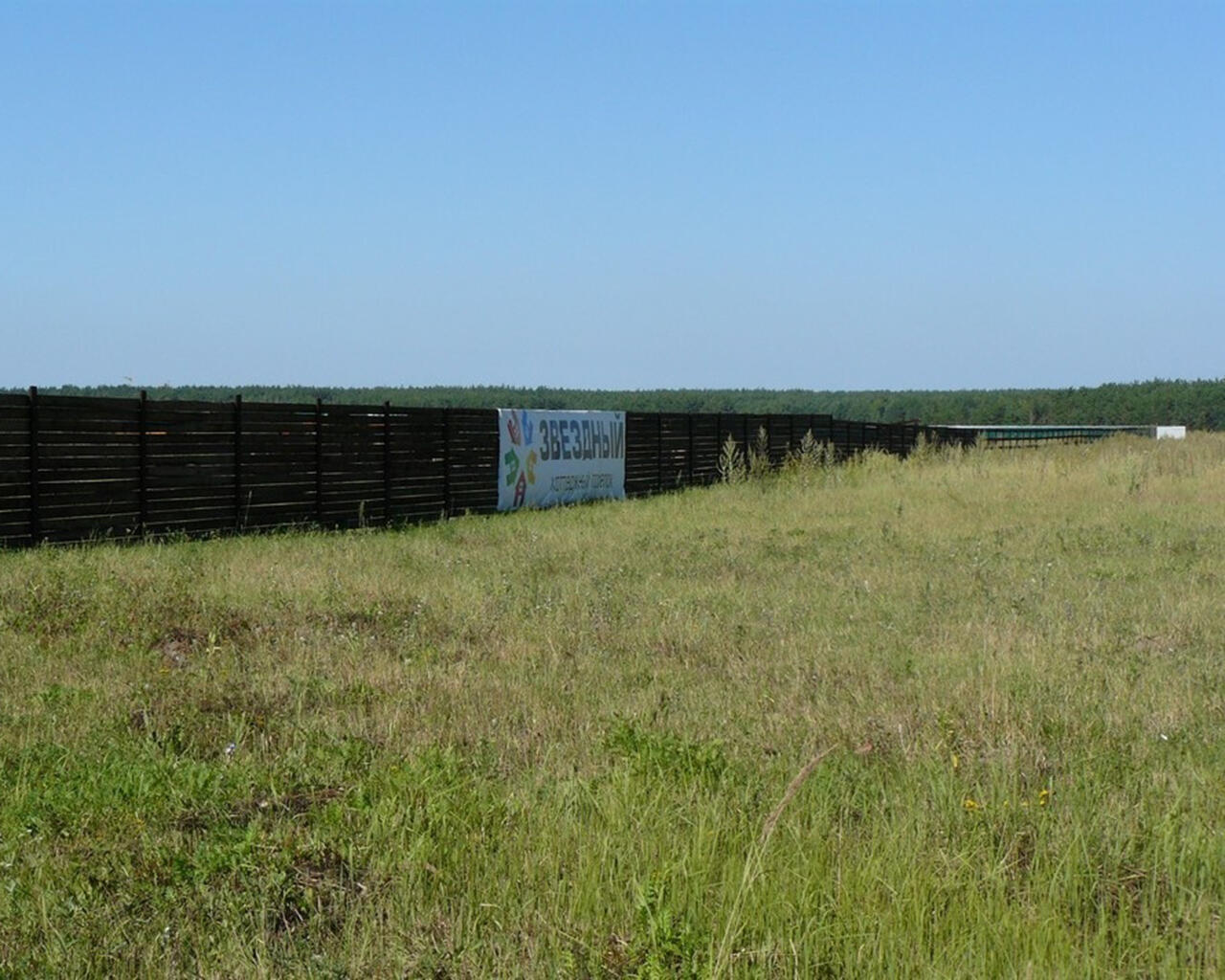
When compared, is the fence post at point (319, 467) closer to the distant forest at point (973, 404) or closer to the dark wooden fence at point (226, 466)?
the dark wooden fence at point (226, 466)

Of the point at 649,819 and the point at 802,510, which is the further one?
the point at 802,510

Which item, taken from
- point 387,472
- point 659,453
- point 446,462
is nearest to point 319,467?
point 387,472

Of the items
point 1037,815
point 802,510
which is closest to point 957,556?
point 802,510

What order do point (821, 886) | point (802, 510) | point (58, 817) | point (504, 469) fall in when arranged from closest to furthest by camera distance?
point (821, 886), point (58, 817), point (802, 510), point (504, 469)

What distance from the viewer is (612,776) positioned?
222 inches

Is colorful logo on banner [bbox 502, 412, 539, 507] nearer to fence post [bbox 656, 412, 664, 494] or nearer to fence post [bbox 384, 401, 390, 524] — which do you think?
fence post [bbox 384, 401, 390, 524]

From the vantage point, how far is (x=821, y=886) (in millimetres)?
4336

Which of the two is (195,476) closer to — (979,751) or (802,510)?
(802,510)

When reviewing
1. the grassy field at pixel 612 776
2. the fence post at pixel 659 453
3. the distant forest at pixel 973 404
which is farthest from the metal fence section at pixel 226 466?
the distant forest at pixel 973 404

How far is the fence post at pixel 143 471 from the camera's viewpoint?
1717 centimetres

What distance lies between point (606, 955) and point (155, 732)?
351cm

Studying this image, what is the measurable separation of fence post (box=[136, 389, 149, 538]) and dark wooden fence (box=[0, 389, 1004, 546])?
0.02 meters

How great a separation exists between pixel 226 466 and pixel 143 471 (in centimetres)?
137

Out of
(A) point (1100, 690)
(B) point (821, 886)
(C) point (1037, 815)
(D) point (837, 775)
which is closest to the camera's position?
(B) point (821, 886)
